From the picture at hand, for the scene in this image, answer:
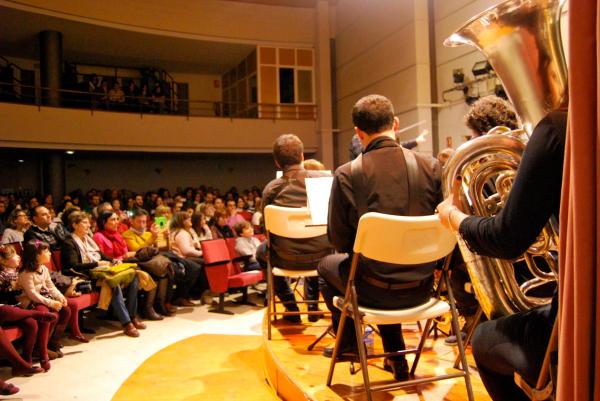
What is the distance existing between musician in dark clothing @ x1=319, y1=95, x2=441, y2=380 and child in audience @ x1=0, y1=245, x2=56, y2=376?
2.52 metres

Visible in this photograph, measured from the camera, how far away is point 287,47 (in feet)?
43.2

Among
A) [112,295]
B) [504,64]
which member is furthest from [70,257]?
[504,64]

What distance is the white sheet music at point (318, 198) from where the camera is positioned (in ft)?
8.62

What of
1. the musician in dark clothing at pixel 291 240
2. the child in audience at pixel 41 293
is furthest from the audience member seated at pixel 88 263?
the musician in dark clothing at pixel 291 240

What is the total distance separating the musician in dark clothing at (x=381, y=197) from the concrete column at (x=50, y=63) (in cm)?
1093

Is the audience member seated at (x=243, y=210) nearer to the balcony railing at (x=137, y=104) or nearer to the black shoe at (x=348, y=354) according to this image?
the balcony railing at (x=137, y=104)

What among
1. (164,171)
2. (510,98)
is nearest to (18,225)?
(510,98)

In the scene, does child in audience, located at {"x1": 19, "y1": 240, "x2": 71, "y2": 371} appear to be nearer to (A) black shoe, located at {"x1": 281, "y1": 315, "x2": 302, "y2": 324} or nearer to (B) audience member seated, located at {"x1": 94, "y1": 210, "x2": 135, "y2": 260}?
(B) audience member seated, located at {"x1": 94, "y1": 210, "x2": 135, "y2": 260}

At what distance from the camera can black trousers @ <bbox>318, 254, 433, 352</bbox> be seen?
6.88 ft

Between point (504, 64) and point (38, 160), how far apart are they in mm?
13759

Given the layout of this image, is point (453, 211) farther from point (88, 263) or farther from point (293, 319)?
point (88, 263)

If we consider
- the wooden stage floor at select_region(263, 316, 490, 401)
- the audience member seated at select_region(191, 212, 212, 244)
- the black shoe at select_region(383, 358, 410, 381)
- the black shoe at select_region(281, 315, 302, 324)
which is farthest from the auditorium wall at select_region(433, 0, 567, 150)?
the black shoe at select_region(383, 358, 410, 381)

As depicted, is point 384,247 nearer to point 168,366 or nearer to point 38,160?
point 168,366

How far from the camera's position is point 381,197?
2.13 metres
